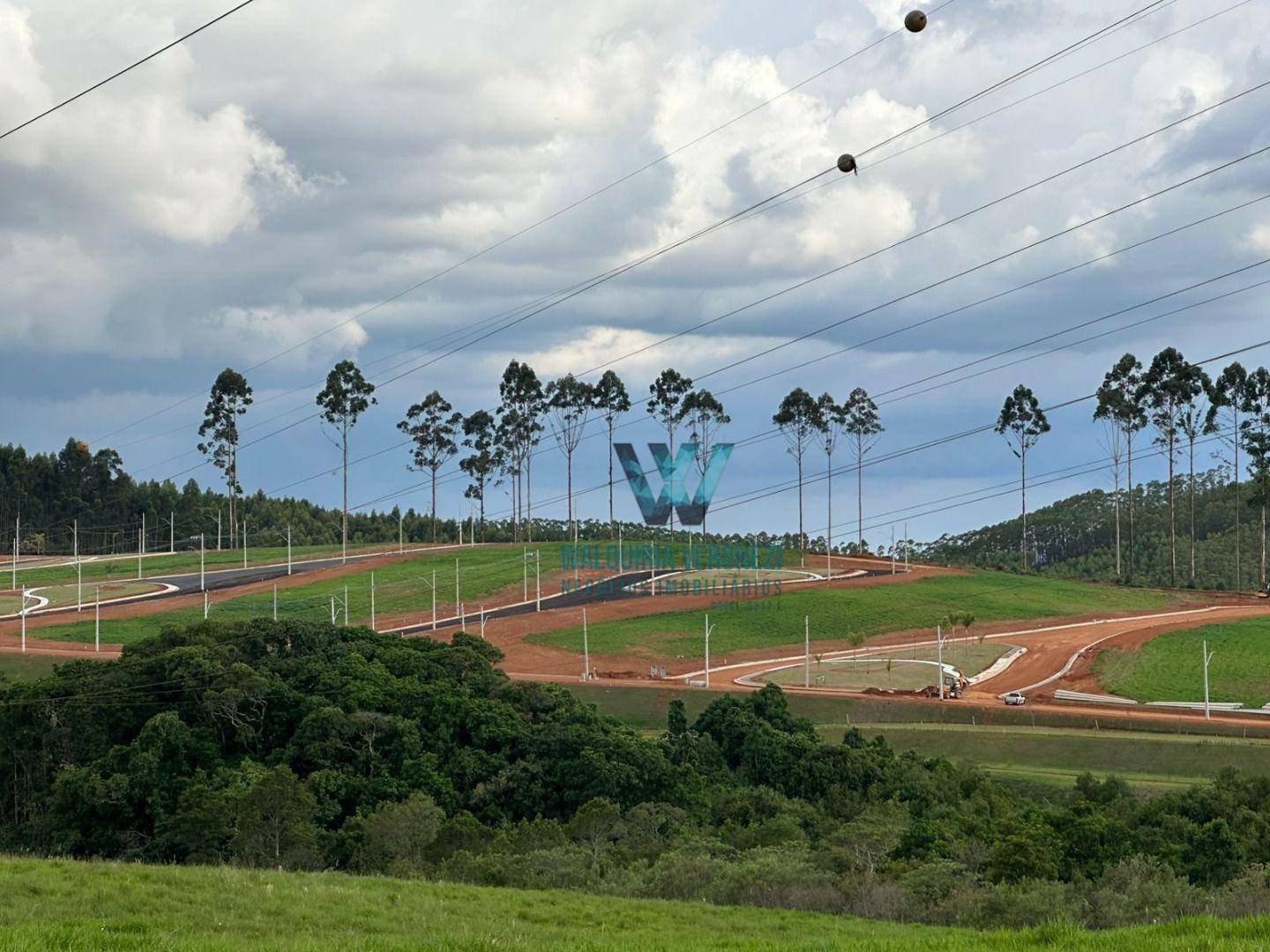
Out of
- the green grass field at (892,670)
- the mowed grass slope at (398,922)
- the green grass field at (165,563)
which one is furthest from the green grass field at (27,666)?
the mowed grass slope at (398,922)

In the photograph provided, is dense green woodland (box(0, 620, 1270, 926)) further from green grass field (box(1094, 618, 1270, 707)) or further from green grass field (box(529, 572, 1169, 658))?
green grass field (box(529, 572, 1169, 658))

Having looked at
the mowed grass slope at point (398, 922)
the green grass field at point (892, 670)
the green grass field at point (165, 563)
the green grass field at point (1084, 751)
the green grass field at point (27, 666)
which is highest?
the green grass field at point (165, 563)

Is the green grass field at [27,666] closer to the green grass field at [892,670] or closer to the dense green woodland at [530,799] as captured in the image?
the dense green woodland at [530,799]

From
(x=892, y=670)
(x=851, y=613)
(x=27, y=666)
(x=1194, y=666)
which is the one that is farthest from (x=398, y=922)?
(x=851, y=613)

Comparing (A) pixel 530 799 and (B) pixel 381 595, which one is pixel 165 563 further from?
(A) pixel 530 799

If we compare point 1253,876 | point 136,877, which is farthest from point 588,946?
point 1253,876

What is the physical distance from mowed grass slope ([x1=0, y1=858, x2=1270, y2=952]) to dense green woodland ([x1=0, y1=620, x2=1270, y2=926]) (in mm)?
4740

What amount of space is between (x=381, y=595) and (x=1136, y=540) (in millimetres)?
90127

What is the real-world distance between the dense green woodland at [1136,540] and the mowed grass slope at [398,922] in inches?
3746

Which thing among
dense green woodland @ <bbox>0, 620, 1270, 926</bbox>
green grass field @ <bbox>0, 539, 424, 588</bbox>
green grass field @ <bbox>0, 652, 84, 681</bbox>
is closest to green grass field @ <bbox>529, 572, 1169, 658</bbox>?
green grass field @ <bbox>0, 652, 84, 681</bbox>

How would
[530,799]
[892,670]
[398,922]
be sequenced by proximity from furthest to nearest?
[892,670]
[530,799]
[398,922]

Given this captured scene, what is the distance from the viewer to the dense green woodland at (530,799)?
28.8 meters

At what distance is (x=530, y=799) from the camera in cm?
4191

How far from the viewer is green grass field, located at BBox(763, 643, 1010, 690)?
73688mm
